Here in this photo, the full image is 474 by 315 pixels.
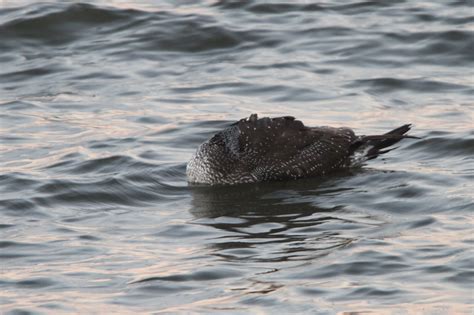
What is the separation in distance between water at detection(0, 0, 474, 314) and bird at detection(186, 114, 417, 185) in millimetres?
135

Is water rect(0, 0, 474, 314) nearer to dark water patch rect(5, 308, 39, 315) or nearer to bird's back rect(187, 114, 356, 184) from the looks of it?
dark water patch rect(5, 308, 39, 315)

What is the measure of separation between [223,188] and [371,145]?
136 centimetres

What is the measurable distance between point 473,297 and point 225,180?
3.65 m

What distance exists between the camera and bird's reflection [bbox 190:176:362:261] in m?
8.27

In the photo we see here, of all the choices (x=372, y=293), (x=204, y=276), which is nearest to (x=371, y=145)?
(x=204, y=276)

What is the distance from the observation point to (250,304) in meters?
7.10

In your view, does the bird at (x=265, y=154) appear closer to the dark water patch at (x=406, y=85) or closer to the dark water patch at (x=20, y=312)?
the dark water patch at (x=406, y=85)

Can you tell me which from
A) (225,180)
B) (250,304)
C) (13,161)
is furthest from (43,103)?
(250,304)

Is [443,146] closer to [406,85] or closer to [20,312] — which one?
[406,85]

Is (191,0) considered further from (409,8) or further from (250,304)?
(250,304)

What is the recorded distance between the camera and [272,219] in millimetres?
9234

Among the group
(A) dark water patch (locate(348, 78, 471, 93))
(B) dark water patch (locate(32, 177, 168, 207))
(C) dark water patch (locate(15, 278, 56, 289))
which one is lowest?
(C) dark water patch (locate(15, 278, 56, 289))

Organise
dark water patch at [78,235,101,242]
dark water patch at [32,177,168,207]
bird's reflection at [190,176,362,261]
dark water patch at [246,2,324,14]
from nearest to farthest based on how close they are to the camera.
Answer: bird's reflection at [190,176,362,261] → dark water patch at [78,235,101,242] → dark water patch at [32,177,168,207] → dark water patch at [246,2,324,14]

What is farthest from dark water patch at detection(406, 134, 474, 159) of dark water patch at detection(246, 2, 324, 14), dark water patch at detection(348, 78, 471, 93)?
dark water patch at detection(246, 2, 324, 14)
